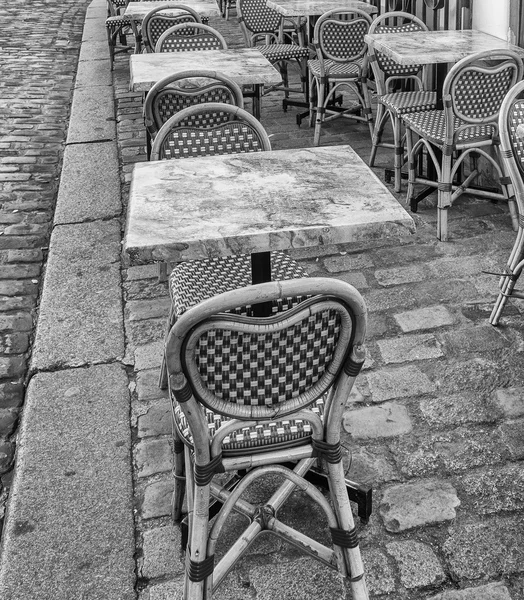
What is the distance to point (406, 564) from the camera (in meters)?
2.67

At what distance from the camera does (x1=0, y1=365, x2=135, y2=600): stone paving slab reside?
2.68 m

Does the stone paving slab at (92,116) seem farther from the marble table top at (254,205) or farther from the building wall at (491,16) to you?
the marble table top at (254,205)

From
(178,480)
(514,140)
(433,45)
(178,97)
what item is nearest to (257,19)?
(433,45)

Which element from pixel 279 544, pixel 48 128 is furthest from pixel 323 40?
pixel 279 544

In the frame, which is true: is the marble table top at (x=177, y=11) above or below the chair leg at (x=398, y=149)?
above

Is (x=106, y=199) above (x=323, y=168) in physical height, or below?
below

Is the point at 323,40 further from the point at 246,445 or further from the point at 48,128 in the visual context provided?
the point at 246,445

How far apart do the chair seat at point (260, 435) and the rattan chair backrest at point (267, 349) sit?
124mm

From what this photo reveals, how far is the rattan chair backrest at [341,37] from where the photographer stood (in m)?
6.79

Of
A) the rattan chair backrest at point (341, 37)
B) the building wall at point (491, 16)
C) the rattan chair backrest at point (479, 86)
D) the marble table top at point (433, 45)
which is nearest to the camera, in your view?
the rattan chair backrest at point (479, 86)

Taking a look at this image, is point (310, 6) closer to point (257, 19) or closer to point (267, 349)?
point (257, 19)

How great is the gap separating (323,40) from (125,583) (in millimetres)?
5222

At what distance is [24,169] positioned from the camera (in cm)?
701

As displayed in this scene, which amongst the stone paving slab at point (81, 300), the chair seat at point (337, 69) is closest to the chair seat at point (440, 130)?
the chair seat at point (337, 69)
